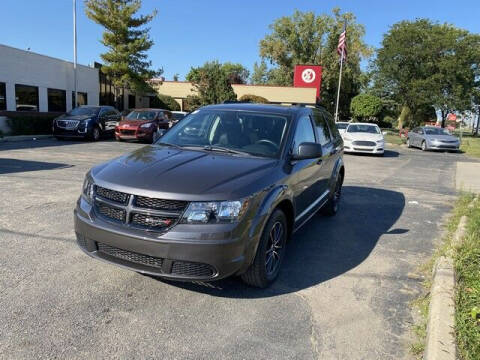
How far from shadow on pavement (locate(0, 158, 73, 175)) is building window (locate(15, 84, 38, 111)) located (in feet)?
33.0

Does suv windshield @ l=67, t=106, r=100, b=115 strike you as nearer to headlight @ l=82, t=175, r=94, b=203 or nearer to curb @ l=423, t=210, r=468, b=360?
headlight @ l=82, t=175, r=94, b=203

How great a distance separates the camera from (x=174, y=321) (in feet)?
10.2

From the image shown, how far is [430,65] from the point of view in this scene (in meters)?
39.7

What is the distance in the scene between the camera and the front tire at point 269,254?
11.4 feet

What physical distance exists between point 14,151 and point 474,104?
1770 inches

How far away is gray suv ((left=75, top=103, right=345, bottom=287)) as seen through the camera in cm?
305

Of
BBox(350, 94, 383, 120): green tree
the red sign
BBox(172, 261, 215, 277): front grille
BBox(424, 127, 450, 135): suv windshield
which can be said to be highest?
the red sign

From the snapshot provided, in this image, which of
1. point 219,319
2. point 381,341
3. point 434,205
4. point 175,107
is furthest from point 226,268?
point 175,107

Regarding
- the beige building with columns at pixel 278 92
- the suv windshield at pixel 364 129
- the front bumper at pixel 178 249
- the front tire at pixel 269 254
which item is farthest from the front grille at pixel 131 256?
the beige building with columns at pixel 278 92

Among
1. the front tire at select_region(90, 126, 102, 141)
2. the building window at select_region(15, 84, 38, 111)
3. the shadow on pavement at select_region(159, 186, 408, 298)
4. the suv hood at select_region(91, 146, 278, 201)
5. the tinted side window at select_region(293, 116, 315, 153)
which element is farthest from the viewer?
the building window at select_region(15, 84, 38, 111)

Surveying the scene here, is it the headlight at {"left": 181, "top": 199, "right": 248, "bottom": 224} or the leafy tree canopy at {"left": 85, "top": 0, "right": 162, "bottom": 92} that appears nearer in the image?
the headlight at {"left": 181, "top": 199, "right": 248, "bottom": 224}

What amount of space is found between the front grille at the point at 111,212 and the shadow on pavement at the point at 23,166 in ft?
22.3

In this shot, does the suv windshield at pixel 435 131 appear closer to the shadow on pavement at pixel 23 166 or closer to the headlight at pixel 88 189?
the shadow on pavement at pixel 23 166

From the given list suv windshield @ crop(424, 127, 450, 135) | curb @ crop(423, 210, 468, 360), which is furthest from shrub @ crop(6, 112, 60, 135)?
suv windshield @ crop(424, 127, 450, 135)
